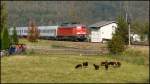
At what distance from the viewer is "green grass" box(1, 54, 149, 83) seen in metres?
29.4

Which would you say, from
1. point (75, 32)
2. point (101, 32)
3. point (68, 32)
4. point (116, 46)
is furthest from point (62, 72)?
point (68, 32)

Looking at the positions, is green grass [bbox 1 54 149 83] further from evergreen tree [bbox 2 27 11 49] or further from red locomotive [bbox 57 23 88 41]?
red locomotive [bbox 57 23 88 41]

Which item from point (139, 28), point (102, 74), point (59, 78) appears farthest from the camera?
point (139, 28)

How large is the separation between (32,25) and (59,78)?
5343 cm

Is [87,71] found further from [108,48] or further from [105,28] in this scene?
[105,28]

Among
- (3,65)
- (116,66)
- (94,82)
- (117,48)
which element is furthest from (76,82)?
(117,48)

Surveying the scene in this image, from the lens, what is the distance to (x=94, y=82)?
2811 centimetres

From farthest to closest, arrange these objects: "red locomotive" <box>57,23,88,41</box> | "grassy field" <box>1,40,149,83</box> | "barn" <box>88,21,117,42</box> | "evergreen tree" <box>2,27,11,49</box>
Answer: "red locomotive" <box>57,23,88,41</box>, "barn" <box>88,21,117,42</box>, "evergreen tree" <box>2,27,11,49</box>, "grassy field" <box>1,40,149,83</box>

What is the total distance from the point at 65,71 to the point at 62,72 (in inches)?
25.1

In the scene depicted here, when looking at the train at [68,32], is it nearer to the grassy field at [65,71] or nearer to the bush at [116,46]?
the bush at [116,46]

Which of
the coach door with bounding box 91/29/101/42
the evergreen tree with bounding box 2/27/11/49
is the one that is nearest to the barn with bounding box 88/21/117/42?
the coach door with bounding box 91/29/101/42

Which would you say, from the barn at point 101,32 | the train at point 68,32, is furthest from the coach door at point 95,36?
the train at point 68,32

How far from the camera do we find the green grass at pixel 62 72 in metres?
29.4

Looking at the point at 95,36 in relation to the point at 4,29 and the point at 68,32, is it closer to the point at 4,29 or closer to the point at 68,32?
the point at 68,32
